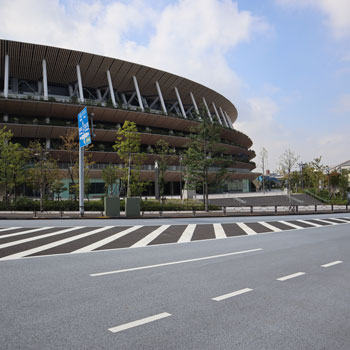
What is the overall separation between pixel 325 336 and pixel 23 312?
166 inches

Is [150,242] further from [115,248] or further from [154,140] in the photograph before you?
[154,140]

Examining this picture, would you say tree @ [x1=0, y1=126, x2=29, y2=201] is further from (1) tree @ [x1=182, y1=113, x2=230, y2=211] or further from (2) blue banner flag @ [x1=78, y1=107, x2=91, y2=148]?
(1) tree @ [x1=182, y1=113, x2=230, y2=211]

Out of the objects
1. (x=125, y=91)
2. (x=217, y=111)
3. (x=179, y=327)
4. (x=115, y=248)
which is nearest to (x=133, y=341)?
(x=179, y=327)

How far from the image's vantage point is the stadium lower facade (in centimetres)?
4697

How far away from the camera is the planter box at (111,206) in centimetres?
2333

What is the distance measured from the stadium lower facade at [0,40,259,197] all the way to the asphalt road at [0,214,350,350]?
34497 mm

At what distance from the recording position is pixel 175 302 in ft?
16.7

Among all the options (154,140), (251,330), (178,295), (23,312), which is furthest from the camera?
(154,140)

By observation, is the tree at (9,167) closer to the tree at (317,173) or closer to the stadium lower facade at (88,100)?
the stadium lower facade at (88,100)

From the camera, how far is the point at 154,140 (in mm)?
55625

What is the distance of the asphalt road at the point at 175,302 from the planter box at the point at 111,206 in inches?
561

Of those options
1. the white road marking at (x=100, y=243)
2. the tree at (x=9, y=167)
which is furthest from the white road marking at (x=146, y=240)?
the tree at (x=9, y=167)

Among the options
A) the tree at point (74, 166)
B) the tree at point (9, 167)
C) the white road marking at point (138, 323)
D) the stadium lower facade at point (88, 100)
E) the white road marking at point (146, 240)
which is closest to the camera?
the white road marking at point (138, 323)

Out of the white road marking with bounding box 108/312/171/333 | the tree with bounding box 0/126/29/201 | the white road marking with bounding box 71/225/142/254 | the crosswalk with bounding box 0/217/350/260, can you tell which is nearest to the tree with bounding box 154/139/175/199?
the tree with bounding box 0/126/29/201
